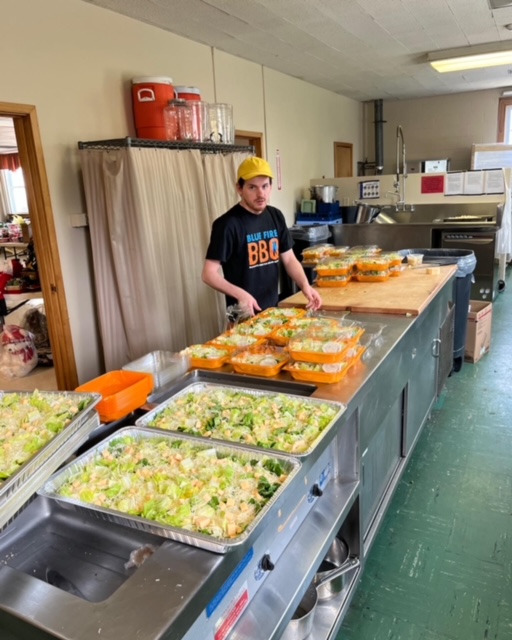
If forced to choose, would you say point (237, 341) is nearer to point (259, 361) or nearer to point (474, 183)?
point (259, 361)

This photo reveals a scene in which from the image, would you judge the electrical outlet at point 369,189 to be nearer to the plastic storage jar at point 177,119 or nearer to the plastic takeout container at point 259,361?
the plastic storage jar at point 177,119

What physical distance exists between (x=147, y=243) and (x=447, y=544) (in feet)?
7.91

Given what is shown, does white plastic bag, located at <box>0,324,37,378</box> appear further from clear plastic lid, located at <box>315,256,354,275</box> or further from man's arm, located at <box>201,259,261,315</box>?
clear plastic lid, located at <box>315,256,354,275</box>

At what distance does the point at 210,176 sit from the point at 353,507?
2.84 metres

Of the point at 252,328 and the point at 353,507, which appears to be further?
the point at 252,328

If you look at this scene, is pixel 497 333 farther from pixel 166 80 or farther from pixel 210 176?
pixel 166 80

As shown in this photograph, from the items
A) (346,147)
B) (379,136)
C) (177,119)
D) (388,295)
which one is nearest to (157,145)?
(177,119)

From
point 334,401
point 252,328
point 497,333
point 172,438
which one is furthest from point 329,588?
point 497,333

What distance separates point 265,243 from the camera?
9.57ft

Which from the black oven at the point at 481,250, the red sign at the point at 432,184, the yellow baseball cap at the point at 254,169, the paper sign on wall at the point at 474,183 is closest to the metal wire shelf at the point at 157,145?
the yellow baseball cap at the point at 254,169

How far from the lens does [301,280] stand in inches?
114

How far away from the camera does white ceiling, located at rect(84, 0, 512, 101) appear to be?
3.66 m

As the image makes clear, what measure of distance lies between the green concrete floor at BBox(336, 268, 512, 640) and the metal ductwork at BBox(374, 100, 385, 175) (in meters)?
6.35

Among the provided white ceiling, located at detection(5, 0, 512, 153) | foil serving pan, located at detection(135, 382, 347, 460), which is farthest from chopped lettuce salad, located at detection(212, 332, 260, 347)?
white ceiling, located at detection(5, 0, 512, 153)
